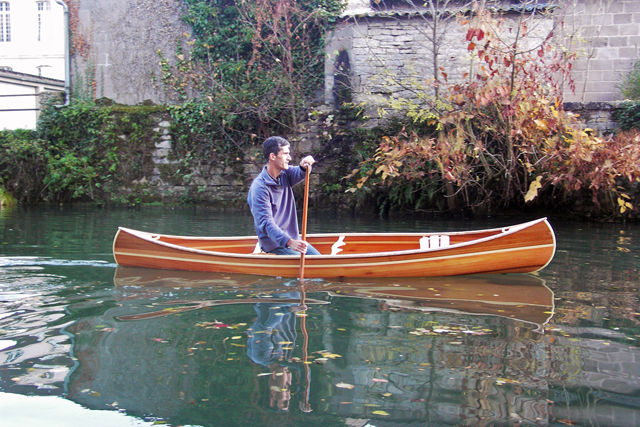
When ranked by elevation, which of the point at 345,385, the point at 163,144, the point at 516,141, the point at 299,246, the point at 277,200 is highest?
the point at 163,144

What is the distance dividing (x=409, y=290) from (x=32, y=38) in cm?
2552

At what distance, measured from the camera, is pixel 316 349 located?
3.78 metres

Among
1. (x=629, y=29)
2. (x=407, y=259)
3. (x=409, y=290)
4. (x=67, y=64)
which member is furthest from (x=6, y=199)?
(x=629, y=29)

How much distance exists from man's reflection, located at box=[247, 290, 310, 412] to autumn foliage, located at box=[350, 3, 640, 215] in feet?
19.6

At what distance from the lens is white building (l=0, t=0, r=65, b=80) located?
1005 inches

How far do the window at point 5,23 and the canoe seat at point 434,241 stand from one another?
2522cm

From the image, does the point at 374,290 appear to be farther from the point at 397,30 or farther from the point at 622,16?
the point at 622,16

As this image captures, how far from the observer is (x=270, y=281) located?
6.01 metres

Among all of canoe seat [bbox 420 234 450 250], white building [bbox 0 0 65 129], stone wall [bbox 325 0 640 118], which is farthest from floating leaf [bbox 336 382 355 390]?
white building [bbox 0 0 65 129]

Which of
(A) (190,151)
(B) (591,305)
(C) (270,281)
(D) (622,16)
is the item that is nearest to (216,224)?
(A) (190,151)

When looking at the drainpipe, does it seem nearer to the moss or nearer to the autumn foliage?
the moss

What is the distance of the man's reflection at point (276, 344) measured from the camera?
10.1ft

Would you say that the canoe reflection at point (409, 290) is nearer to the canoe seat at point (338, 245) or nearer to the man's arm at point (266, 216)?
the man's arm at point (266, 216)

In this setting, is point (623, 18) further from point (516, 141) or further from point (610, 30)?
point (516, 141)
